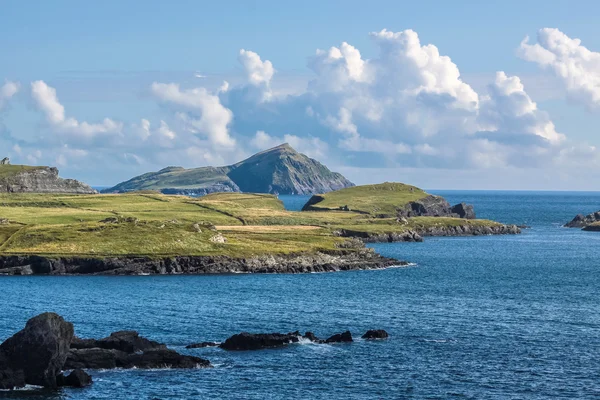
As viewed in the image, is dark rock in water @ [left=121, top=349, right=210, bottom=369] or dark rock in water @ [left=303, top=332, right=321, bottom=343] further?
dark rock in water @ [left=303, top=332, right=321, bottom=343]

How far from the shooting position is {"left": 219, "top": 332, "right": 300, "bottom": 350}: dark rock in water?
10394cm

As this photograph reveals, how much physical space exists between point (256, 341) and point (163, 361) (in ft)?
43.4

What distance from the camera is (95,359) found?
94.9m

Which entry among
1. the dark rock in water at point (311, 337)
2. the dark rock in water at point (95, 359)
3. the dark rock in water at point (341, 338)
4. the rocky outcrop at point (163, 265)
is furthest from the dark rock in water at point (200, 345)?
the rocky outcrop at point (163, 265)

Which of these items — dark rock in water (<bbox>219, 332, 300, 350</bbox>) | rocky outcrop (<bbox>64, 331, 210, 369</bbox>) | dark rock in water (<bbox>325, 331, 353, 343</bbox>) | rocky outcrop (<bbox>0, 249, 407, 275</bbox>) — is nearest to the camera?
rocky outcrop (<bbox>64, 331, 210, 369</bbox>)

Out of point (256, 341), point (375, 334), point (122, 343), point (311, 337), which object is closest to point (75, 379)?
point (122, 343)

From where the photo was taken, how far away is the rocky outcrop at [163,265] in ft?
585

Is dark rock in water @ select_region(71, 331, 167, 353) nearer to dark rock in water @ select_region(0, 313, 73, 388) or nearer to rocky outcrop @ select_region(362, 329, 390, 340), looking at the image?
dark rock in water @ select_region(0, 313, 73, 388)

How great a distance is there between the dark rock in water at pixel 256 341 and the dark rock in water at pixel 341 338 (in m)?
4.13

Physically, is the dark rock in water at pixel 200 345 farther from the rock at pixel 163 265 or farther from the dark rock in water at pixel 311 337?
Answer: the rock at pixel 163 265

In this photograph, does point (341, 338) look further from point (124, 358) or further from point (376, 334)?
point (124, 358)

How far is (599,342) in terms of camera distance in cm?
10900

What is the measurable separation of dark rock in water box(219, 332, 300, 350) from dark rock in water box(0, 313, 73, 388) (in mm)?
22377

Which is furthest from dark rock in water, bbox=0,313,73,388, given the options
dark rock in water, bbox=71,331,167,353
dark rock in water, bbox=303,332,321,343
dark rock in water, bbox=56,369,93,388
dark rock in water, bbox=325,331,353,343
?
dark rock in water, bbox=325,331,353,343
